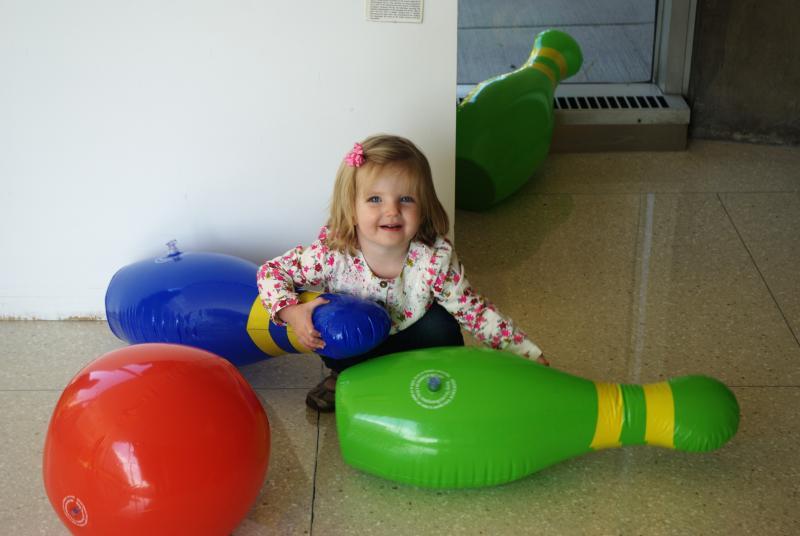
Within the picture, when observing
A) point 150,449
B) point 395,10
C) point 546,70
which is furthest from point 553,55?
point 150,449

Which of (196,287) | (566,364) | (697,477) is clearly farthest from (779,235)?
(196,287)

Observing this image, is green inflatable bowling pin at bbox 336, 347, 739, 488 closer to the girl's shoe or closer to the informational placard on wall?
the girl's shoe

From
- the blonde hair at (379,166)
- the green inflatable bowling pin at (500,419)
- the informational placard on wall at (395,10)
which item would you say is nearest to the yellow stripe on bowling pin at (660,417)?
the green inflatable bowling pin at (500,419)

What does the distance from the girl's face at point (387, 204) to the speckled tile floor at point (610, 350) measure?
0.48 metres

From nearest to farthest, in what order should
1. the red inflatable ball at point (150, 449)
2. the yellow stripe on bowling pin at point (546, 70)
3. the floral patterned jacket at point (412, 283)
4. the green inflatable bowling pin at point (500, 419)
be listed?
the red inflatable ball at point (150, 449)
the green inflatable bowling pin at point (500, 419)
the floral patterned jacket at point (412, 283)
the yellow stripe on bowling pin at point (546, 70)

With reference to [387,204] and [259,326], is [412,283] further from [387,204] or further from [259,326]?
[259,326]

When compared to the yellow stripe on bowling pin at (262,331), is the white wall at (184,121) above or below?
above

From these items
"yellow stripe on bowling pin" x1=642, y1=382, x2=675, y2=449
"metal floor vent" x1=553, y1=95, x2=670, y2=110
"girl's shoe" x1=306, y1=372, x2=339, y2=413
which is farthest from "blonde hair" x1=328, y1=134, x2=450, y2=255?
"metal floor vent" x1=553, y1=95, x2=670, y2=110

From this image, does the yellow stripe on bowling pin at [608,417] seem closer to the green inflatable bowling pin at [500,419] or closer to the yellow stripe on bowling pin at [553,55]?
the green inflatable bowling pin at [500,419]

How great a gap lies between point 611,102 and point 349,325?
78.3 inches

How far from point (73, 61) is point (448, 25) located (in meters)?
0.90

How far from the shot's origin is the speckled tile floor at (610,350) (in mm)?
1842

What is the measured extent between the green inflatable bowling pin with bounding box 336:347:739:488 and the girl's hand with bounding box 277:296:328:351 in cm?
13

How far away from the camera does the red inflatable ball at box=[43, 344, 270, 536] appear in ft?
5.08
